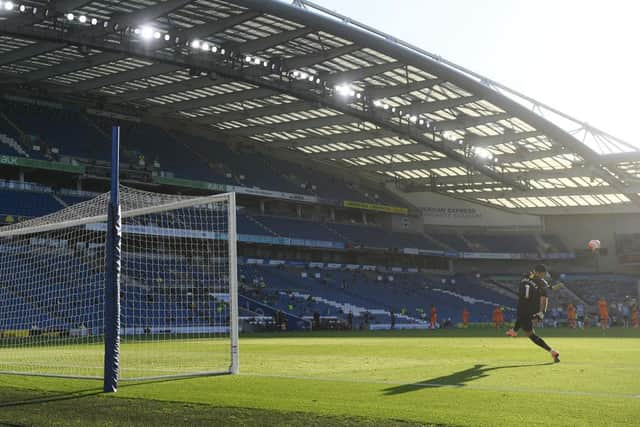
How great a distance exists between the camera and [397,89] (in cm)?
4028

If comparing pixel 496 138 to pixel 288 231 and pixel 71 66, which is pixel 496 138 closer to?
pixel 288 231

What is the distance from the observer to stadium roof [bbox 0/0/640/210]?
1261 inches

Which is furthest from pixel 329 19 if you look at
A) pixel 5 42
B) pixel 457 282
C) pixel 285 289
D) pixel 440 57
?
pixel 457 282

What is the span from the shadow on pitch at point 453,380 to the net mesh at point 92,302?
521 cm

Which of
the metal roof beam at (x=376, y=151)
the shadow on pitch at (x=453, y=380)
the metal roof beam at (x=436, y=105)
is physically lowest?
the shadow on pitch at (x=453, y=380)

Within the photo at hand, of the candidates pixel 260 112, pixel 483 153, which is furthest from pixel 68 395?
pixel 483 153

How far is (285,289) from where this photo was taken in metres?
49.5

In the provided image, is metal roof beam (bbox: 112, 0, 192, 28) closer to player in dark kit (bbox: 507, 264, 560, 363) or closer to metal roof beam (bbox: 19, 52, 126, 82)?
metal roof beam (bbox: 19, 52, 126, 82)

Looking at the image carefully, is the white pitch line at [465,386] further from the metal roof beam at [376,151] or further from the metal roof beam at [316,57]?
the metal roof beam at [376,151]

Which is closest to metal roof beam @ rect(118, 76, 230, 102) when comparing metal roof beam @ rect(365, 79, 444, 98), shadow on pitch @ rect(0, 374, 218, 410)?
metal roof beam @ rect(365, 79, 444, 98)

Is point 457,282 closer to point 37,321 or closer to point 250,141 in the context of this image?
point 250,141

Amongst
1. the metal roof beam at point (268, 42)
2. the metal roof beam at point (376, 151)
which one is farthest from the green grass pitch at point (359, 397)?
the metal roof beam at point (376, 151)

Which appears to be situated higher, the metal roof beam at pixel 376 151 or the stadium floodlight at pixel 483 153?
the metal roof beam at pixel 376 151

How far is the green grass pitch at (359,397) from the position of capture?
704cm
